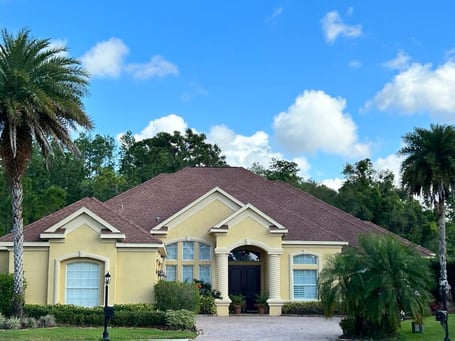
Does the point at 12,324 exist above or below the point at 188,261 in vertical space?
below

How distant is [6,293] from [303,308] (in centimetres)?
1537

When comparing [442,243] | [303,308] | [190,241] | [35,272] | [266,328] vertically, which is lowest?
[266,328]

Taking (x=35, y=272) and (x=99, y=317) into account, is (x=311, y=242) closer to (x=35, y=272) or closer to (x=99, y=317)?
(x=99, y=317)

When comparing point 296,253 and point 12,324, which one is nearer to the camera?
point 12,324

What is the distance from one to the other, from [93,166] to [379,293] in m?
67.0

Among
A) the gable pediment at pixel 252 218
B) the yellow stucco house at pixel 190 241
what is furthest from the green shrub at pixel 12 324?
the gable pediment at pixel 252 218

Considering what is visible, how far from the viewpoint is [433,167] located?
36312 mm

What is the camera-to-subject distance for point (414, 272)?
21312 mm

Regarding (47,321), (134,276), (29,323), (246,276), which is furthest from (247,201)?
(29,323)

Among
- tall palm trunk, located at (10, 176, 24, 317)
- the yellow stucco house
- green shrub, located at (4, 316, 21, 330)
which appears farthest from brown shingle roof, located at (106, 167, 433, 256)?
green shrub, located at (4, 316, 21, 330)

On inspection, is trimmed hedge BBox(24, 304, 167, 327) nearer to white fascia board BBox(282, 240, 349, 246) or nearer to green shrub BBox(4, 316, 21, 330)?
green shrub BBox(4, 316, 21, 330)

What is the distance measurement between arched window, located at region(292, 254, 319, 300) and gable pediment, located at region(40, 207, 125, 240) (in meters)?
10.8

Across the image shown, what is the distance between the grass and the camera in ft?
66.7

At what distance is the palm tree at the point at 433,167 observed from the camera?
3656cm
